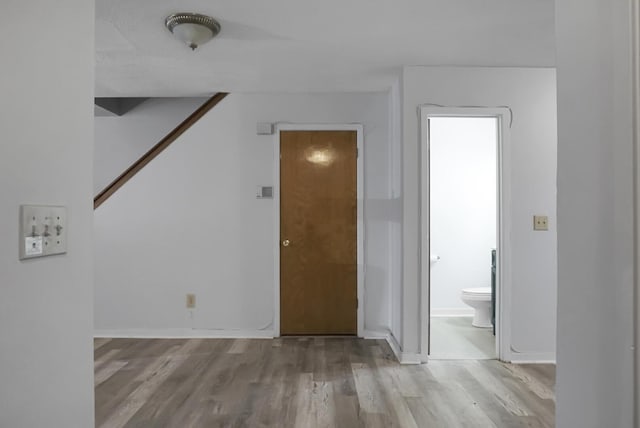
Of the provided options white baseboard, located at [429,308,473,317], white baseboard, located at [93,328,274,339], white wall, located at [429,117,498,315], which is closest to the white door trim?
white baseboard, located at [93,328,274,339]

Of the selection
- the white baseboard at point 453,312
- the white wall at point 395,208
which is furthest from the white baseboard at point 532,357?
the white baseboard at point 453,312

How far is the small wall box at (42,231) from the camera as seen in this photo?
0.81 meters

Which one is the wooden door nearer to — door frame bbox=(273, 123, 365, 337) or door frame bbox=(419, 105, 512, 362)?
door frame bbox=(273, 123, 365, 337)

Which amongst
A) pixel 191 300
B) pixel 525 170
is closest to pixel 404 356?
pixel 525 170

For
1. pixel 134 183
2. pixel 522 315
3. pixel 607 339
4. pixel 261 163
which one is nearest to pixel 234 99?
pixel 261 163

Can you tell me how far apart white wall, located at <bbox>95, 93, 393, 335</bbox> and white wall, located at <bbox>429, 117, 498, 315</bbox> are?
118 cm

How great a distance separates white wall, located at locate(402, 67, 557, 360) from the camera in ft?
10.8

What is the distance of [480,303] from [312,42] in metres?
3.00

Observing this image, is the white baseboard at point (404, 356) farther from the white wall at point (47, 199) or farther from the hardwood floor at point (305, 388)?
the white wall at point (47, 199)

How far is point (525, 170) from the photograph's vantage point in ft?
10.8

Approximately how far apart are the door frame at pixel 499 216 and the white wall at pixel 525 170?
1.8 inches

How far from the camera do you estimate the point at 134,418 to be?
2.31 metres

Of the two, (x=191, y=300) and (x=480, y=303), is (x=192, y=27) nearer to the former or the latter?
(x=191, y=300)

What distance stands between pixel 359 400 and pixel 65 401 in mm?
1940
